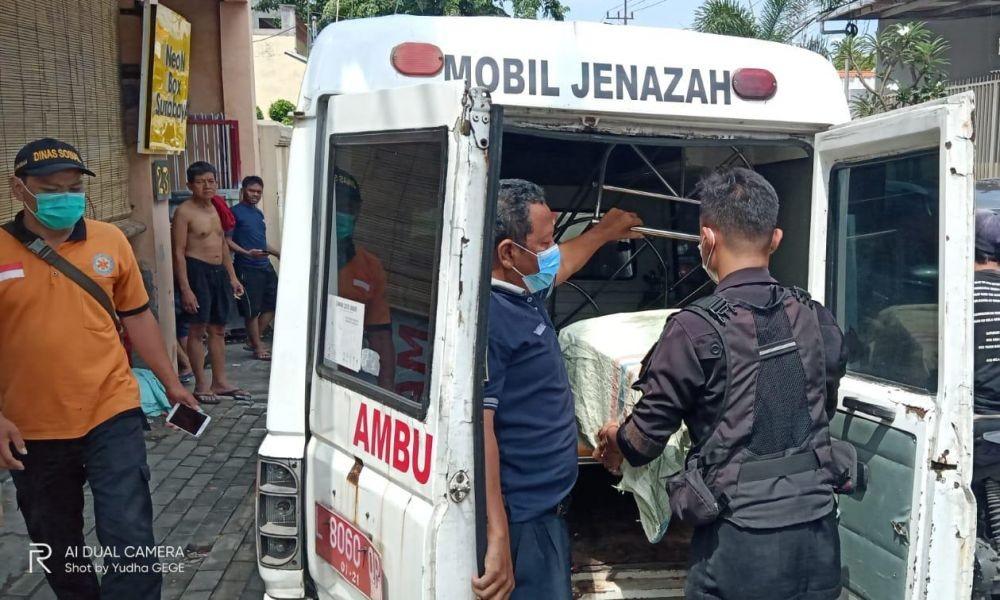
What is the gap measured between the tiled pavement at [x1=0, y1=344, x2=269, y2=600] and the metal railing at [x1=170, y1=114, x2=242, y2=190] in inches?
161

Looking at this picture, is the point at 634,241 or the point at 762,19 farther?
the point at 762,19

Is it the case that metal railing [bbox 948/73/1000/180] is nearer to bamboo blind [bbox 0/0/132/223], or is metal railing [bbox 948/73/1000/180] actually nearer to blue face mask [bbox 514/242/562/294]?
bamboo blind [bbox 0/0/132/223]

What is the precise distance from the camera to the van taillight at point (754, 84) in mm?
2963

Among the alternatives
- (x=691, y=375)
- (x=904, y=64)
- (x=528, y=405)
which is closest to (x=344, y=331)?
(x=528, y=405)

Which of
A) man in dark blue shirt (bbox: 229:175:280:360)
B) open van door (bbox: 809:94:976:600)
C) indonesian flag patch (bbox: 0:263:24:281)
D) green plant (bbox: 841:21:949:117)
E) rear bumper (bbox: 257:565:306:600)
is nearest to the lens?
open van door (bbox: 809:94:976:600)

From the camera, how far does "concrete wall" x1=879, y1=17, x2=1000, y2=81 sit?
16.1 metres

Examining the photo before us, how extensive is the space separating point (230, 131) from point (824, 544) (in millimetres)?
9716

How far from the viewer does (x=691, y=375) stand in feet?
7.27

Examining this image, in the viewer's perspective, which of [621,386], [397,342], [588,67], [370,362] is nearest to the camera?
[397,342]

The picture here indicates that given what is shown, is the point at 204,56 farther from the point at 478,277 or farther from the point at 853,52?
the point at 853,52

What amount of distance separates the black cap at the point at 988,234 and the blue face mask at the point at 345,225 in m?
2.65

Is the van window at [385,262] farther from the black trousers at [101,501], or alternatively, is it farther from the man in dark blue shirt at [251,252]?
the man in dark blue shirt at [251,252]

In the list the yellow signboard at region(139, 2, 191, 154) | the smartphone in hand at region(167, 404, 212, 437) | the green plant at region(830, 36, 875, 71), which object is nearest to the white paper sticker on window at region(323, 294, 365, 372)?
the smartphone in hand at region(167, 404, 212, 437)

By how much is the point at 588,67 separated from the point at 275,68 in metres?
25.0
